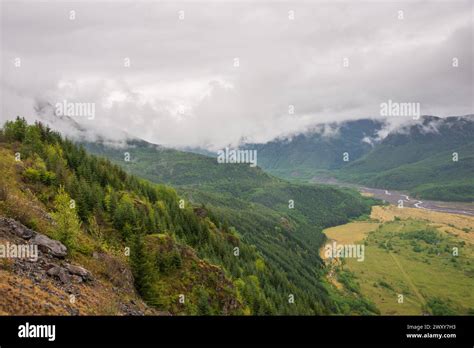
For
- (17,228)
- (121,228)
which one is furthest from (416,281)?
(17,228)

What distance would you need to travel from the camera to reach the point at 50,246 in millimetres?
29031

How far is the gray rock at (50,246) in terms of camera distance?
28612 millimetres

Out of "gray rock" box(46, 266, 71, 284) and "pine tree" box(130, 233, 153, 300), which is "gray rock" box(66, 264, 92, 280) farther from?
"pine tree" box(130, 233, 153, 300)

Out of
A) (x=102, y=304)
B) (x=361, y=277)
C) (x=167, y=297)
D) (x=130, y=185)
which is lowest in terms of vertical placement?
(x=361, y=277)

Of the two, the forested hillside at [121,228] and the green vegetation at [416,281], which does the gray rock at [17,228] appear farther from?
the green vegetation at [416,281]

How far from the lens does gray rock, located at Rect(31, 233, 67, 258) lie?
28.6 m

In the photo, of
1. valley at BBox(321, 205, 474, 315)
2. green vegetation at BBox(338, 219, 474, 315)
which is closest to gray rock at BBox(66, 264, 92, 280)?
valley at BBox(321, 205, 474, 315)

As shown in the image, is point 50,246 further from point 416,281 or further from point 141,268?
point 416,281

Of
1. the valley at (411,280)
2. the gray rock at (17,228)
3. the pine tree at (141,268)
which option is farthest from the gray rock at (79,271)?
the valley at (411,280)

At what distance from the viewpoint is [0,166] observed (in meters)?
45.7
